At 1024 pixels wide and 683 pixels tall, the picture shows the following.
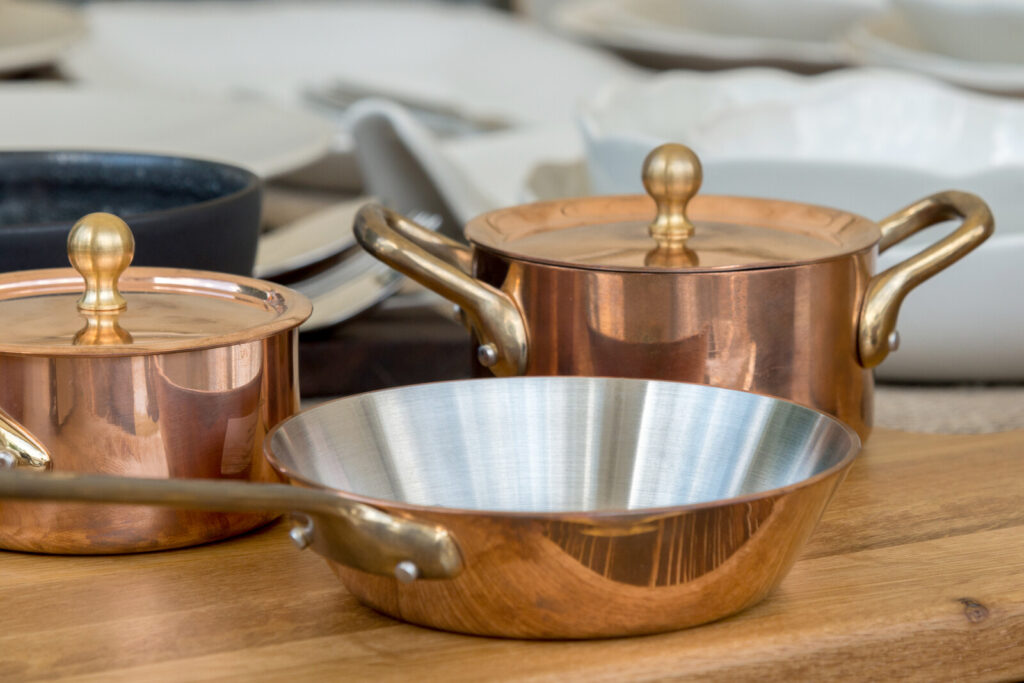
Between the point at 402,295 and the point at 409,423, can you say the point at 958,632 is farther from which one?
the point at 402,295

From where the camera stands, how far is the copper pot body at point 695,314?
0.33 meters

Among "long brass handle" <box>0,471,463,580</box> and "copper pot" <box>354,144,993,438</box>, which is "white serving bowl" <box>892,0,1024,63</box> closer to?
"copper pot" <box>354,144,993,438</box>

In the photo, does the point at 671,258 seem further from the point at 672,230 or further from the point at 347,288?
the point at 347,288

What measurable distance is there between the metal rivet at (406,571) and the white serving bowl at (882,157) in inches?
9.9

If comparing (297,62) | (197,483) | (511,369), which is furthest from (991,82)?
(297,62)

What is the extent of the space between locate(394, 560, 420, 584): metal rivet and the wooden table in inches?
0.7

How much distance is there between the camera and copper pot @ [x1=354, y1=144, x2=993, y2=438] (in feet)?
1.08

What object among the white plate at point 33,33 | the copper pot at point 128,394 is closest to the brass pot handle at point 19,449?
the copper pot at point 128,394

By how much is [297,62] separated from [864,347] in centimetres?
109

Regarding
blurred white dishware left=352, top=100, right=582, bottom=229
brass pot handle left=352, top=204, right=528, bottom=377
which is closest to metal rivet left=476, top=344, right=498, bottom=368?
brass pot handle left=352, top=204, right=528, bottom=377

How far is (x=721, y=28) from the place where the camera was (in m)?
1.21

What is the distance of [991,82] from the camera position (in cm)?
76

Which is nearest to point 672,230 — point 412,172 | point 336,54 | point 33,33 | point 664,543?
point 664,543

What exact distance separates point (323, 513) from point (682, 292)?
0.12 m
